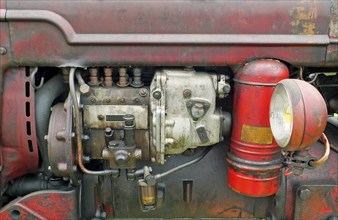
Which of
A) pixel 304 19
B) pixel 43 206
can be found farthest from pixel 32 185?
pixel 304 19

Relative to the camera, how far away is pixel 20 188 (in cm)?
198

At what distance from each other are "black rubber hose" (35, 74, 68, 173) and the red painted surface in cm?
4

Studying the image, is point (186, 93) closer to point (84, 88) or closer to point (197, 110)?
point (197, 110)

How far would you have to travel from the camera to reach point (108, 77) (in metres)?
1.81

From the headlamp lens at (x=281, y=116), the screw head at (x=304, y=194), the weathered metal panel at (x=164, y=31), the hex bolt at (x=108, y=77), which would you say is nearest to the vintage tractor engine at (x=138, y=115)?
the hex bolt at (x=108, y=77)

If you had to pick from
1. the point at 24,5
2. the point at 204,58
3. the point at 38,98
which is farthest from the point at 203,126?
the point at 24,5

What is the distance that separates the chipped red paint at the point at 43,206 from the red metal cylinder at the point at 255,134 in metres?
0.84

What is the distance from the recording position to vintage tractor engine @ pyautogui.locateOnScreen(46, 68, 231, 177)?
176cm

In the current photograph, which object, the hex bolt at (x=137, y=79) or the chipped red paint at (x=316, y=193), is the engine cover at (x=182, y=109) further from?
the chipped red paint at (x=316, y=193)

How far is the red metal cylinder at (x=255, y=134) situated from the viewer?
1717 mm

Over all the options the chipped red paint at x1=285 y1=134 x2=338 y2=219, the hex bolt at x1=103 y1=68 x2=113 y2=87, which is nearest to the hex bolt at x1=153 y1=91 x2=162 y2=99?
the hex bolt at x1=103 y1=68 x2=113 y2=87

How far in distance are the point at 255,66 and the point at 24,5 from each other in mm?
1099

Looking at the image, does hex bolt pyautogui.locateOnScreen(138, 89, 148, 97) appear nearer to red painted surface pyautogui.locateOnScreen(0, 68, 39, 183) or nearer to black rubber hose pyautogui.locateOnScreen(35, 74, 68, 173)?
black rubber hose pyautogui.locateOnScreen(35, 74, 68, 173)

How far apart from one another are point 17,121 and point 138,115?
593mm
